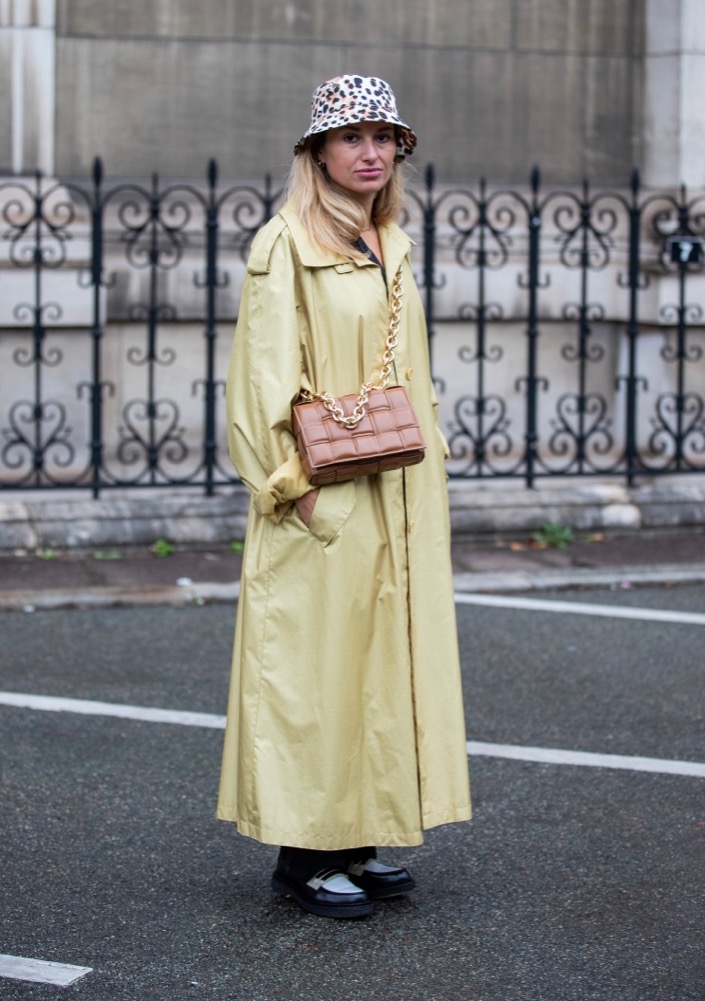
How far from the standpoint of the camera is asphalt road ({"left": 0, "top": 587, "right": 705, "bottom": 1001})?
3.91 meters

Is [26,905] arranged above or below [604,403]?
below

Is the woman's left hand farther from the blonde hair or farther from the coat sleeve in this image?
the blonde hair

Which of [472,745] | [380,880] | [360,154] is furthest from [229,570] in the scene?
[360,154]

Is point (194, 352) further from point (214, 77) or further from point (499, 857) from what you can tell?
point (499, 857)

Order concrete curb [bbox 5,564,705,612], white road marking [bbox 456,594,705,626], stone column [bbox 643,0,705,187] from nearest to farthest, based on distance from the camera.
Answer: white road marking [bbox 456,594,705,626]
concrete curb [bbox 5,564,705,612]
stone column [bbox 643,0,705,187]

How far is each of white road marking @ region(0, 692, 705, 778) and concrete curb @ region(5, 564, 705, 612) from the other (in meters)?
1.49

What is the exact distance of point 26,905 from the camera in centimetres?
431

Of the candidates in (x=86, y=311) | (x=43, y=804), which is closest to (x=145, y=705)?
(x=43, y=804)

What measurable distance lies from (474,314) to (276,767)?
6.99 m

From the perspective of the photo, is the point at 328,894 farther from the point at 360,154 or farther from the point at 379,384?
the point at 360,154

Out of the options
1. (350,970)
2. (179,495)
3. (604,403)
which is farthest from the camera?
(604,403)

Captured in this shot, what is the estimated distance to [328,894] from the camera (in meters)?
4.24

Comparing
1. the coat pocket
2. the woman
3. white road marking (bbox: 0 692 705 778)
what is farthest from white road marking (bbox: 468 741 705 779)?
the coat pocket

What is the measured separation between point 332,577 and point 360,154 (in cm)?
103
